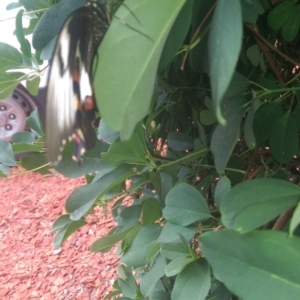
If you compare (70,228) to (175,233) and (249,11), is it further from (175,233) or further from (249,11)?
(249,11)

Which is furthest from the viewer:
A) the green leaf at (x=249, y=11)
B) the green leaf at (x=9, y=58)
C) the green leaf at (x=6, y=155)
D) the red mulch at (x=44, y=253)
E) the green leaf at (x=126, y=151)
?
the red mulch at (x=44, y=253)

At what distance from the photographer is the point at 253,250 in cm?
34

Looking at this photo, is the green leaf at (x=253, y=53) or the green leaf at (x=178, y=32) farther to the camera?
the green leaf at (x=253, y=53)

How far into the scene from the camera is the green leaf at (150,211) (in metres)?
0.65

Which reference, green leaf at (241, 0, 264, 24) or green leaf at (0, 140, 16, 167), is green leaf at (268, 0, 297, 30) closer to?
green leaf at (241, 0, 264, 24)

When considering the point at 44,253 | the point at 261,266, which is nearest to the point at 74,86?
the point at 261,266

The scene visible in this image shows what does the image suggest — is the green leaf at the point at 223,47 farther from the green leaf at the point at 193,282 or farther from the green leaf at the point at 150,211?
the green leaf at the point at 150,211

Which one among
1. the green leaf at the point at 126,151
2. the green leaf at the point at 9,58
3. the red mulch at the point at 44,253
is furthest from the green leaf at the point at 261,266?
the red mulch at the point at 44,253

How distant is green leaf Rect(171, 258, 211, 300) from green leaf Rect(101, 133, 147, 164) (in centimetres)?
15

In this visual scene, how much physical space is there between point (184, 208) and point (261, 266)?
0.19 m

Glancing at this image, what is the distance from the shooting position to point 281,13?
0.58 meters

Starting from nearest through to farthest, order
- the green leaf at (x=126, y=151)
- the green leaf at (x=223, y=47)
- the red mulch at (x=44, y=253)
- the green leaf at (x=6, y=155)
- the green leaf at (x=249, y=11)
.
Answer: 1. the green leaf at (x=223, y=47)
2. the green leaf at (x=249, y=11)
3. the green leaf at (x=126, y=151)
4. the green leaf at (x=6, y=155)
5. the red mulch at (x=44, y=253)

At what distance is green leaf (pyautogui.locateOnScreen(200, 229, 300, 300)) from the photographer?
0.33m

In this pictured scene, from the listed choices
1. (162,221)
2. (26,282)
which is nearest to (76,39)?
(162,221)
